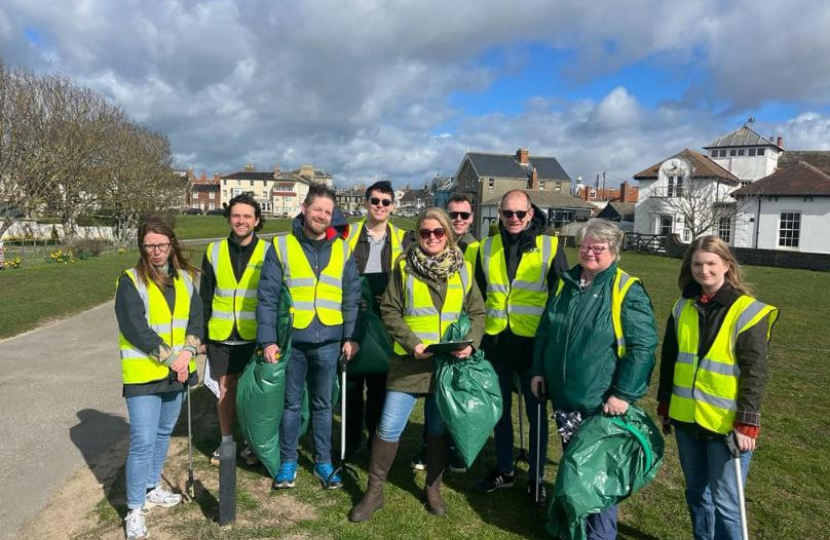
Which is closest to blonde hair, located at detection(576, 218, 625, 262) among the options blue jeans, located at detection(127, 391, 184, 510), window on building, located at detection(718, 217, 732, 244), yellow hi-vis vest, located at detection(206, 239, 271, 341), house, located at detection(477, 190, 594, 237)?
yellow hi-vis vest, located at detection(206, 239, 271, 341)

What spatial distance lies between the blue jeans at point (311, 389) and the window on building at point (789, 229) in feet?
106

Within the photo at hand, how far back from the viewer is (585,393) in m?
3.09

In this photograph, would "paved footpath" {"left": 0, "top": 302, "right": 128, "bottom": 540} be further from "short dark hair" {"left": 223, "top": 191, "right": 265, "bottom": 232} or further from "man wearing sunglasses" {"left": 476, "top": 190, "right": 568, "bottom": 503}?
"man wearing sunglasses" {"left": 476, "top": 190, "right": 568, "bottom": 503}

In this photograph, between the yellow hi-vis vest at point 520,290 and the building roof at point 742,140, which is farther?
the building roof at point 742,140

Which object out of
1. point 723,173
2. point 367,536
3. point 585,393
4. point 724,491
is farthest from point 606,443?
point 723,173

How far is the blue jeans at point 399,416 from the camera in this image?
357 centimetres

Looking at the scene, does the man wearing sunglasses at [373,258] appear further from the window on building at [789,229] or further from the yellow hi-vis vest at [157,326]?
the window on building at [789,229]

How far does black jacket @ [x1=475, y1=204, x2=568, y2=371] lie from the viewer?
374cm

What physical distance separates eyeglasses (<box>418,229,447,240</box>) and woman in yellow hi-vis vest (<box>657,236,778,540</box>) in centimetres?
148

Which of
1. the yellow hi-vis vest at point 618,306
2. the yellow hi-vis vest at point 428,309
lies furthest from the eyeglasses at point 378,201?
the yellow hi-vis vest at point 618,306

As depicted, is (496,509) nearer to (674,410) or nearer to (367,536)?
(367,536)

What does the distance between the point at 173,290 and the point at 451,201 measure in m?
2.29

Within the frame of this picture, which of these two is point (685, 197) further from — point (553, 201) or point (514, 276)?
point (514, 276)

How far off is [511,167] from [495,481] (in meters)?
57.9
